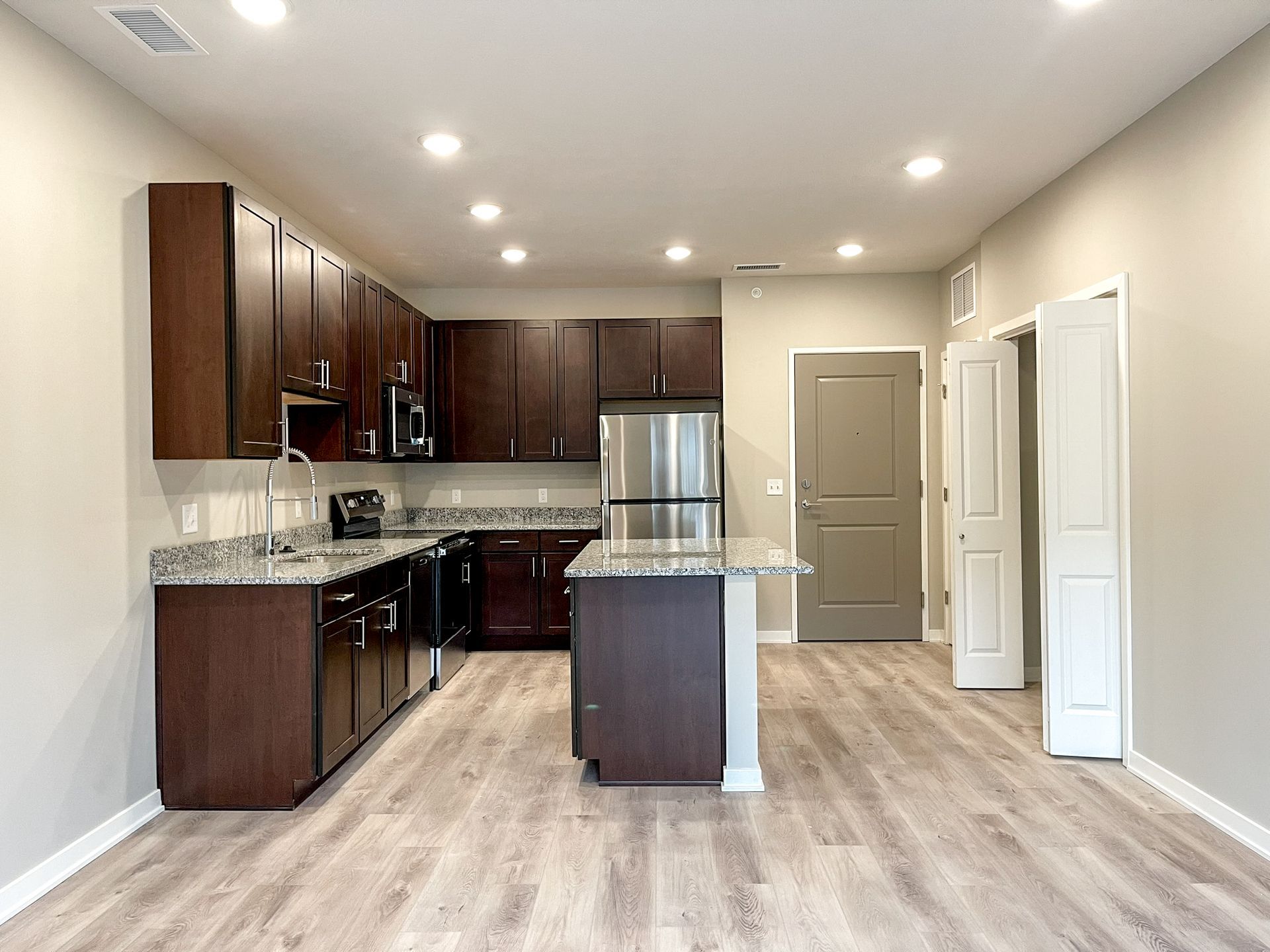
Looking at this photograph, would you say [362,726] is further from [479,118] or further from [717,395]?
[717,395]

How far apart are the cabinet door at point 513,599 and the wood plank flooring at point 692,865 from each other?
1.94 m

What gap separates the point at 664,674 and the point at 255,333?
2.05 m

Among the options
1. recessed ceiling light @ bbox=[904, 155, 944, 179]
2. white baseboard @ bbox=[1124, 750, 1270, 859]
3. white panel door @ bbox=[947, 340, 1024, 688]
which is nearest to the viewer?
white baseboard @ bbox=[1124, 750, 1270, 859]

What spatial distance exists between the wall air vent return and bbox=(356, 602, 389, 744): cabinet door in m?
4.01

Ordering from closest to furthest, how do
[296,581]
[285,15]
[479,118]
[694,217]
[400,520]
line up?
[285,15], [296,581], [479,118], [694,217], [400,520]

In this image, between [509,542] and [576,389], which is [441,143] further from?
[509,542]

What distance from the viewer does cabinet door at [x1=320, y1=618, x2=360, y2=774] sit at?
309cm

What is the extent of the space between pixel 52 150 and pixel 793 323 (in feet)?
14.7

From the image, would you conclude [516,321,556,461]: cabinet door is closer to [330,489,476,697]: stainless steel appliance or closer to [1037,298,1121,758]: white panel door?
[330,489,476,697]: stainless steel appliance

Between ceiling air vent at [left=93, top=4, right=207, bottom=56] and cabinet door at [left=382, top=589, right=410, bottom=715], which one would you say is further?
cabinet door at [left=382, top=589, right=410, bottom=715]

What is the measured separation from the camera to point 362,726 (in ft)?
11.5

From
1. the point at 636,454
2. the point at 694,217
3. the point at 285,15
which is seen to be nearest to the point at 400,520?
the point at 636,454

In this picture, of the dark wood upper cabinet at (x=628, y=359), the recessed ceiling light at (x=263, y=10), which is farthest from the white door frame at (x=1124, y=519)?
the recessed ceiling light at (x=263, y=10)

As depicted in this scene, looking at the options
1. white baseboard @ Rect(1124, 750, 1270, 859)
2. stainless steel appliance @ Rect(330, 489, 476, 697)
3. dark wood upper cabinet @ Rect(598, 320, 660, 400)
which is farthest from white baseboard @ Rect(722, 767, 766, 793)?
dark wood upper cabinet @ Rect(598, 320, 660, 400)
